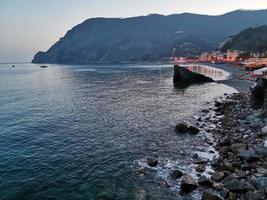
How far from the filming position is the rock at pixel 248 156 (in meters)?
24.9

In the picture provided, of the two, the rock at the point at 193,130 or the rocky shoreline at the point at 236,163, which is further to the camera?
the rock at the point at 193,130

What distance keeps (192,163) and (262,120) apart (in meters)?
15.6

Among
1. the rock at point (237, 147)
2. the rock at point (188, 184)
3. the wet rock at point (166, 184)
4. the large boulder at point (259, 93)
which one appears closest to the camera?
the rock at point (188, 184)

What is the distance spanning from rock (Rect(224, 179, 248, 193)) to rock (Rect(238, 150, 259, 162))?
4.97 meters

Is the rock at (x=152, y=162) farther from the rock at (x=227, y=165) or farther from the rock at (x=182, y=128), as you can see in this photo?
the rock at (x=182, y=128)

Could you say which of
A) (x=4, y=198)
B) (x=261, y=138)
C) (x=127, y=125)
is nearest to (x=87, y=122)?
(x=127, y=125)

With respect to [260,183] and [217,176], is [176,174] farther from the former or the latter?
[260,183]

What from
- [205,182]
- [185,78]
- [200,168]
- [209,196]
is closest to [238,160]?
[200,168]

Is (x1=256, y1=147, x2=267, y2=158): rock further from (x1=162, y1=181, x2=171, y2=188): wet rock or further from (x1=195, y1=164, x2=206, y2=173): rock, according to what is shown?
(x1=162, y1=181, x2=171, y2=188): wet rock

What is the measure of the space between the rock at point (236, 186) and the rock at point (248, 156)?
4.97m

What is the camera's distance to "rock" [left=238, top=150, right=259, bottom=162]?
2492cm

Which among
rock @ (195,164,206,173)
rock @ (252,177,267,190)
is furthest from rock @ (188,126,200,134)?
rock @ (252,177,267,190)

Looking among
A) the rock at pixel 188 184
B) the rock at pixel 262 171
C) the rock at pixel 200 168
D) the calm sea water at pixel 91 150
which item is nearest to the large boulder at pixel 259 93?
the calm sea water at pixel 91 150

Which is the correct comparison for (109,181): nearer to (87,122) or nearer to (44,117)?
(87,122)
